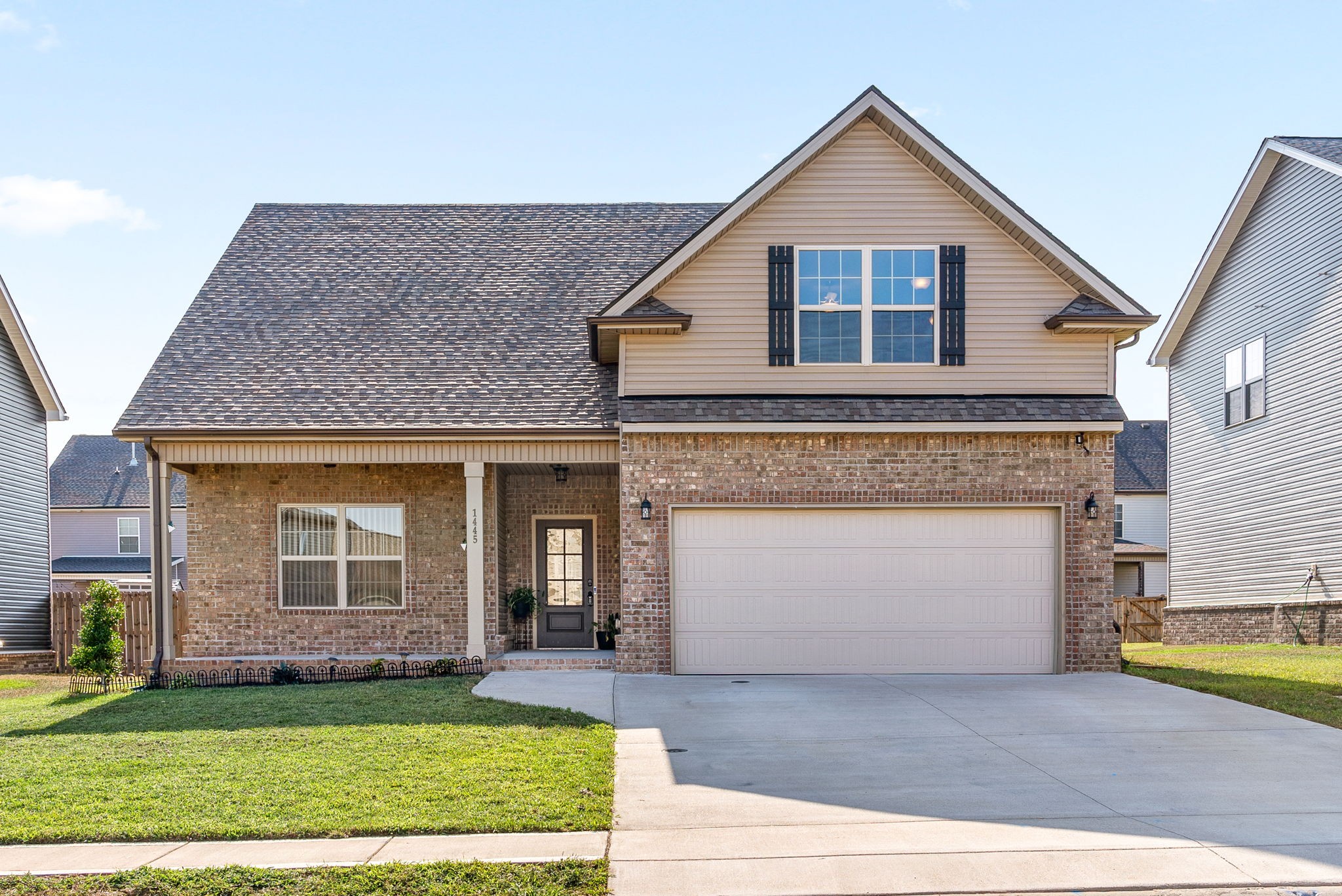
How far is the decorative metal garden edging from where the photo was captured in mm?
13273

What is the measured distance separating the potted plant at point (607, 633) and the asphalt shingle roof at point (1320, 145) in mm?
14381

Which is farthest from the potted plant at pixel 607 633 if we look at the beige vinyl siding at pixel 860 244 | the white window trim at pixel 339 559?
the beige vinyl siding at pixel 860 244

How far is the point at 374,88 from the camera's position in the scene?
15.0m

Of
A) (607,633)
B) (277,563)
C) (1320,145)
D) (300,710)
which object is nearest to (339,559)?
(277,563)

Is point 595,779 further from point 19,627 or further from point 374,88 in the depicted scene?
point 19,627

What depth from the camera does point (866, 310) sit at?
13297 millimetres

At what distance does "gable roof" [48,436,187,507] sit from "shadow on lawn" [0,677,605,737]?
2427 centimetres

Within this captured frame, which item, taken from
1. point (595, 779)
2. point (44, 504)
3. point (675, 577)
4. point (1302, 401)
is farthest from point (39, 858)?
point (1302, 401)

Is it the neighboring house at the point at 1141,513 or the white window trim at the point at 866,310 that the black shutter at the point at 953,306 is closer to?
the white window trim at the point at 866,310

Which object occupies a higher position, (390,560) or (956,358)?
(956,358)

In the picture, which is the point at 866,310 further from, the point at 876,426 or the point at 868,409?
the point at 876,426

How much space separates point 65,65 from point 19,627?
11.0m

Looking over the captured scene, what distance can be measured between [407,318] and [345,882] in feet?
39.3

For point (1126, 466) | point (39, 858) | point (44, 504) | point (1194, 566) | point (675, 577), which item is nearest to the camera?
point (39, 858)
